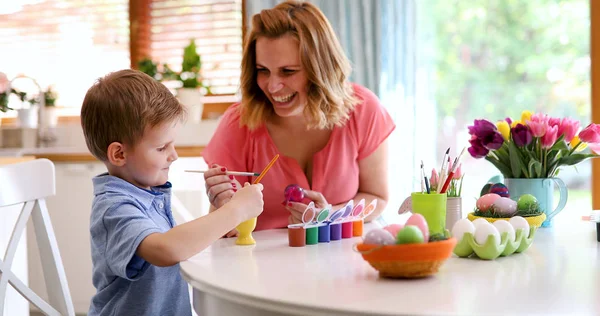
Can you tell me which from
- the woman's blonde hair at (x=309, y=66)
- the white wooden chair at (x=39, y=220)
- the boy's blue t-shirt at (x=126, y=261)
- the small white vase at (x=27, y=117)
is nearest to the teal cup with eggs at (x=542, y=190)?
the woman's blonde hair at (x=309, y=66)

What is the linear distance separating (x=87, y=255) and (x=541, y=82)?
11.9ft

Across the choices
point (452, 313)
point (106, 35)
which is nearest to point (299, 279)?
point (452, 313)

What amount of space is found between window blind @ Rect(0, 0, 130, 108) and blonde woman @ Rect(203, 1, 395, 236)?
2273 mm

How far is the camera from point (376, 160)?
190 centimetres

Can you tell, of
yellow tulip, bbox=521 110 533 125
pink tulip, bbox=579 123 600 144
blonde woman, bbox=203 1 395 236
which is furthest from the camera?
blonde woman, bbox=203 1 395 236

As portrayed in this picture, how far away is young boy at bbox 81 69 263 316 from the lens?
1.18 m

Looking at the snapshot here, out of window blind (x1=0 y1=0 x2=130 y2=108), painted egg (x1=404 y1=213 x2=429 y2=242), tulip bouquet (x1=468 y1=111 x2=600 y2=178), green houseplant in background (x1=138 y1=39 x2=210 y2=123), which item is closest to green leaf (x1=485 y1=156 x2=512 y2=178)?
tulip bouquet (x1=468 y1=111 x2=600 y2=178)

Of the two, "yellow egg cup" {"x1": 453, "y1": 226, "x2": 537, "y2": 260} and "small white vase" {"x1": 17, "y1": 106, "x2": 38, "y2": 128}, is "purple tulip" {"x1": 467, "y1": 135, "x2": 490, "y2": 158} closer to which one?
"yellow egg cup" {"x1": 453, "y1": 226, "x2": 537, "y2": 260}

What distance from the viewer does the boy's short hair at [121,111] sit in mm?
1284

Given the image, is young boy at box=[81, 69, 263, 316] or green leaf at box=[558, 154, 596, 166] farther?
green leaf at box=[558, 154, 596, 166]

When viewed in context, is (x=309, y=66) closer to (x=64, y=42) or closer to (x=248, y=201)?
(x=248, y=201)

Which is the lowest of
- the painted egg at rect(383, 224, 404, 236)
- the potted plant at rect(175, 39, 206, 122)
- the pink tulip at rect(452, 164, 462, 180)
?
the painted egg at rect(383, 224, 404, 236)

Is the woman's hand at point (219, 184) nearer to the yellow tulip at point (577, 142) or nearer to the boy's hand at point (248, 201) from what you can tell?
the boy's hand at point (248, 201)

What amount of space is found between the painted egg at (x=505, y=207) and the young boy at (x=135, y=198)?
1.52 feet
